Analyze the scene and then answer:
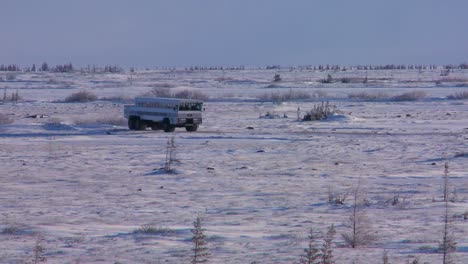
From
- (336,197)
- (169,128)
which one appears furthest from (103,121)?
(336,197)

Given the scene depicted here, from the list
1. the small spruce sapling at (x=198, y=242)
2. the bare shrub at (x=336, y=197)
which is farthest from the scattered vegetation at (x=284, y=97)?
the small spruce sapling at (x=198, y=242)

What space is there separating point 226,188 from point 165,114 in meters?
20.2

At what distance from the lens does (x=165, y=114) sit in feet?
130

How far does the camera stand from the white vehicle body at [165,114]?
39031 mm

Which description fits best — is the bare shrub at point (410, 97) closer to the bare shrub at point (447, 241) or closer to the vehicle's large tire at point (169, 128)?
the vehicle's large tire at point (169, 128)

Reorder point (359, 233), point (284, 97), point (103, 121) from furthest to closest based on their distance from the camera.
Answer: point (284, 97) < point (103, 121) < point (359, 233)

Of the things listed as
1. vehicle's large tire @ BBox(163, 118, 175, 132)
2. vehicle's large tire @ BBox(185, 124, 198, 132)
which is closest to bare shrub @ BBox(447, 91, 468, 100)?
vehicle's large tire @ BBox(185, 124, 198, 132)

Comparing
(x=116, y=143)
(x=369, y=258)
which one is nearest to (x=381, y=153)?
(x=116, y=143)

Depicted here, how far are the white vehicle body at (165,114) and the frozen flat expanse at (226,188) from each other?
0.82m

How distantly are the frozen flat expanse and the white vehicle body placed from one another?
82 cm

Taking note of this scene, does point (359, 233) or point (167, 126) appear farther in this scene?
point (167, 126)

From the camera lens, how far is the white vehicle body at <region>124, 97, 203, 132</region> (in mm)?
39031

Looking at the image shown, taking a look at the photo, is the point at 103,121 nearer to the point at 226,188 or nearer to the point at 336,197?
the point at 226,188

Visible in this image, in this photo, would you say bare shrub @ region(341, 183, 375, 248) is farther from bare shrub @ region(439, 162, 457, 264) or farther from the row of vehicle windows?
the row of vehicle windows
